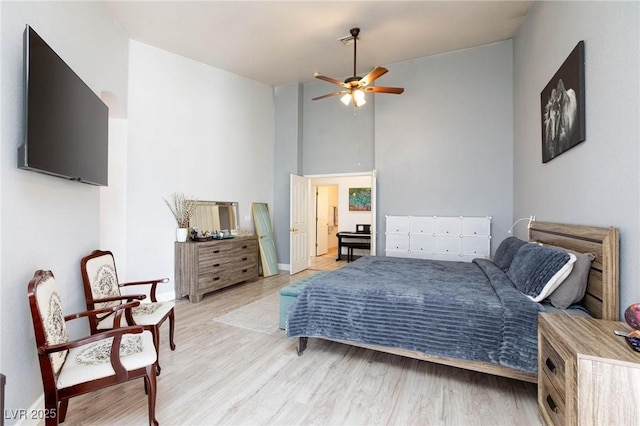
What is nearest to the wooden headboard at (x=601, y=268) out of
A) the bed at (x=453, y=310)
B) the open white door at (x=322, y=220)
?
the bed at (x=453, y=310)

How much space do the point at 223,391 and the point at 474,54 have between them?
5.43m

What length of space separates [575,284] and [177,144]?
190 inches

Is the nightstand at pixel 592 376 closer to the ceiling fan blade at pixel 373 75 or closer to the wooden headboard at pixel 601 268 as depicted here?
the wooden headboard at pixel 601 268

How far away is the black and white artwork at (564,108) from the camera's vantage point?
6.81 feet

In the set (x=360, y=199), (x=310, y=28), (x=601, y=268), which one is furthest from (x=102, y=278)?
(x=360, y=199)

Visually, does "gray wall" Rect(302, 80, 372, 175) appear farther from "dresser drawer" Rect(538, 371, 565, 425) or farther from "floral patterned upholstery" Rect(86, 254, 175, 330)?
"dresser drawer" Rect(538, 371, 565, 425)

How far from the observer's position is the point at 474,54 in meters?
4.43

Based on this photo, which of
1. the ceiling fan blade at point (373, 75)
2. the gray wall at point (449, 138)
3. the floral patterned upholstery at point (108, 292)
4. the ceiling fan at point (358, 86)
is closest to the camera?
Result: the floral patterned upholstery at point (108, 292)

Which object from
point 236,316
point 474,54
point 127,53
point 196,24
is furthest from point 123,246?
point 474,54

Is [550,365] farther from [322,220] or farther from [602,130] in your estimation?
[322,220]

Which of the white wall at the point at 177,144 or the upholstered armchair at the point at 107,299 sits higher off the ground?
the white wall at the point at 177,144

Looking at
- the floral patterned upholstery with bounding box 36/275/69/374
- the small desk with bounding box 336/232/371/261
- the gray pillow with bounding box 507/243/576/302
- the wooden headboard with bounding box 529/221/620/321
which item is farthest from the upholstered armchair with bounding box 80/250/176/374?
the small desk with bounding box 336/232/371/261

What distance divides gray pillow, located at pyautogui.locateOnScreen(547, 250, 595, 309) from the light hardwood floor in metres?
0.68

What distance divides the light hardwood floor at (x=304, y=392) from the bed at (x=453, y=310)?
207 millimetres
